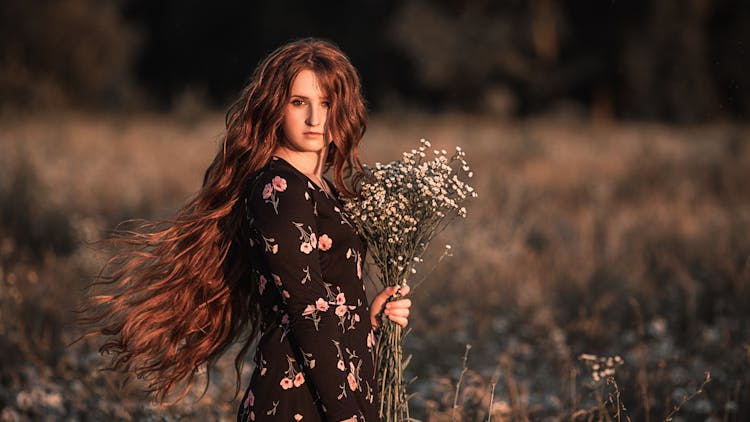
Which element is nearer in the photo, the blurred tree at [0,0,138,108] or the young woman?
the young woman

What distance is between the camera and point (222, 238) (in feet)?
8.56

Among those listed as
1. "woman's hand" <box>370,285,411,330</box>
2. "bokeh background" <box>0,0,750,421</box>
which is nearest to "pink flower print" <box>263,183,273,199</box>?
"woman's hand" <box>370,285,411,330</box>

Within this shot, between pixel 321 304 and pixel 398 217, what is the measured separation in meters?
0.41

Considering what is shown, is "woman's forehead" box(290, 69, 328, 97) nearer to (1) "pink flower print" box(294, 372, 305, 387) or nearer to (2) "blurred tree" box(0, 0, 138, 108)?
(1) "pink flower print" box(294, 372, 305, 387)

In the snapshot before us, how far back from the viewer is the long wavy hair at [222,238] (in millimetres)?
2486

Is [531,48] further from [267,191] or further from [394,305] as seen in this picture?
[267,191]

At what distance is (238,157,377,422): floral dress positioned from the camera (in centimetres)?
221

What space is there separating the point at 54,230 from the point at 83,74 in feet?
47.0

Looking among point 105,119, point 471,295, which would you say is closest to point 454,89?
point 105,119

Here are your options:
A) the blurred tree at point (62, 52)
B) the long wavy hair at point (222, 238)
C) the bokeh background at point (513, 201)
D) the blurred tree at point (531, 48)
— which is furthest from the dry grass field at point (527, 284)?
the blurred tree at point (531, 48)

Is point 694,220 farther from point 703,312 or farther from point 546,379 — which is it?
point 546,379

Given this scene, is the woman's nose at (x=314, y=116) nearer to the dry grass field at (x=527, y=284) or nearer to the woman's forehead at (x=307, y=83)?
the woman's forehead at (x=307, y=83)

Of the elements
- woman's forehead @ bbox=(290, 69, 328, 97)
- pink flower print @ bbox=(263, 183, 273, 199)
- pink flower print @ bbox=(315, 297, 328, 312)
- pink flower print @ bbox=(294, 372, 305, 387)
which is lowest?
pink flower print @ bbox=(294, 372, 305, 387)

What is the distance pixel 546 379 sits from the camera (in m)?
4.51
